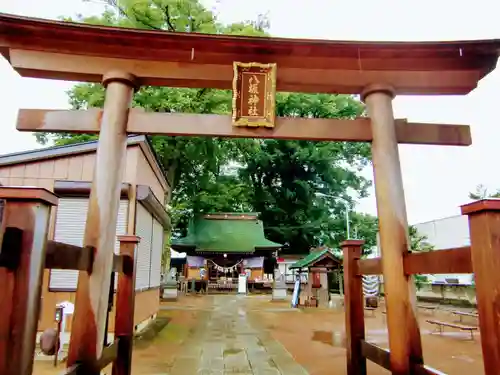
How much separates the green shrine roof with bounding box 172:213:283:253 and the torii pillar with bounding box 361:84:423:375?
2062cm

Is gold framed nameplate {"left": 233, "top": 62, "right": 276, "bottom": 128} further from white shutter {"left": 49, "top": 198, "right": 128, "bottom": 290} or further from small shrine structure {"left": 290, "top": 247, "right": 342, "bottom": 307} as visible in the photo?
small shrine structure {"left": 290, "top": 247, "right": 342, "bottom": 307}

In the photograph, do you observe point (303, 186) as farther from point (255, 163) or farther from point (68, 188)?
point (68, 188)

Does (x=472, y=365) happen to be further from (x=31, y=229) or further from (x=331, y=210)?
(x=331, y=210)

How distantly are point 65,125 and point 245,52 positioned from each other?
205 cm

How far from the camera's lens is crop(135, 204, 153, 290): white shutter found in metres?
8.16

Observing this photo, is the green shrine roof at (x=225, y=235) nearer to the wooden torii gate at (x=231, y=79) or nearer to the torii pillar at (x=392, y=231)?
the wooden torii gate at (x=231, y=79)

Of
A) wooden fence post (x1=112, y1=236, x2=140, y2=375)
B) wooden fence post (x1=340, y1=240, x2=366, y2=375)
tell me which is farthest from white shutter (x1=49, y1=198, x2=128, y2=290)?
wooden fence post (x1=340, y1=240, x2=366, y2=375)

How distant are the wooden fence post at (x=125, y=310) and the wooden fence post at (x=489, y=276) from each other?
10.6 feet

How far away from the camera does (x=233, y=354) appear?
6.39 m

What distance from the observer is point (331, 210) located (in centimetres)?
3117

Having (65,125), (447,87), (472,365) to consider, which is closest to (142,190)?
(65,125)

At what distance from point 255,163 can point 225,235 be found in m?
7.56

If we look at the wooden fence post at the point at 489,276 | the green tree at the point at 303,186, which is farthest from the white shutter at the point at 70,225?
the green tree at the point at 303,186

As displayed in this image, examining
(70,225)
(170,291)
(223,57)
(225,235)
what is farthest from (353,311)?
(225,235)
